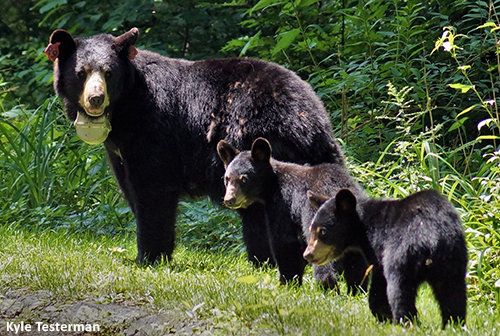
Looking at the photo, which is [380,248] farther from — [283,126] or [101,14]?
[101,14]

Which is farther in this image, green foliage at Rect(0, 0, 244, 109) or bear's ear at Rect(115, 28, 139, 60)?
green foliage at Rect(0, 0, 244, 109)

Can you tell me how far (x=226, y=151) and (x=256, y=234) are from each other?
2.69ft

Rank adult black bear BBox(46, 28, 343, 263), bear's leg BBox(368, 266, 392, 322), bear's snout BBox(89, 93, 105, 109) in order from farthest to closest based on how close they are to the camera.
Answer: adult black bear BBox(46, 28, 343, 263)
bear's snout BBox(89, 93, 105, 109)
bear's leg BBox(368, 266, 392, 322)

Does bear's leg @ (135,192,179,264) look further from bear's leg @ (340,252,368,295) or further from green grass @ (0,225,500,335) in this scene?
bear's leg @ (340,252,368,295)

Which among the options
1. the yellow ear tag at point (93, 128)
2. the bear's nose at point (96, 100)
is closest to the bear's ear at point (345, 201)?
the bear's nose at point (96, 100)

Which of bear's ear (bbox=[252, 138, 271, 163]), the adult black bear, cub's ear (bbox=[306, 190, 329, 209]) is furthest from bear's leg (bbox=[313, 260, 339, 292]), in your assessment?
the adult black bear

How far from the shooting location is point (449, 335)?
356 centimetres

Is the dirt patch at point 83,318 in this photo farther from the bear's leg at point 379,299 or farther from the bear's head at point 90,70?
the bear's head at point 90,70

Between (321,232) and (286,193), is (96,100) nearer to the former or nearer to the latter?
(286,193)

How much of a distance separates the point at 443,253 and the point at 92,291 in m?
2.28

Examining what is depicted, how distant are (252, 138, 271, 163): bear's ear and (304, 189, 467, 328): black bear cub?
100 cm

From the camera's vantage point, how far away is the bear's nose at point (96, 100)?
5469 millimetres

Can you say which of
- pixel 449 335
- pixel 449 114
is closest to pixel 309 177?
pixel 449 335

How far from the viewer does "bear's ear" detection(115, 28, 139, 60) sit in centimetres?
586
